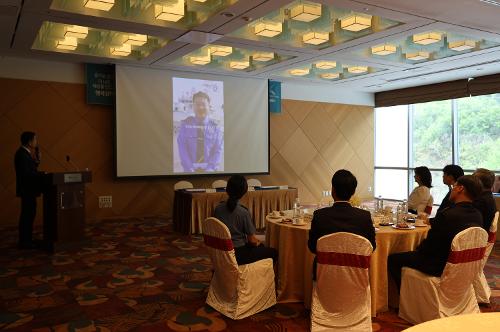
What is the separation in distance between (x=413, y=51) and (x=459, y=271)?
19.1 ft

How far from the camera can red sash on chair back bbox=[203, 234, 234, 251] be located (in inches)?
138

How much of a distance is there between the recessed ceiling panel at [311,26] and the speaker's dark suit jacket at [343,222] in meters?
3.60

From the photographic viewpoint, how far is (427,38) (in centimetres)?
714

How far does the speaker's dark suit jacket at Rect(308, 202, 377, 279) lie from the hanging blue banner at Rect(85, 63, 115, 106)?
6.53 meters

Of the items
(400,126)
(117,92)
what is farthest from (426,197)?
(400,126)

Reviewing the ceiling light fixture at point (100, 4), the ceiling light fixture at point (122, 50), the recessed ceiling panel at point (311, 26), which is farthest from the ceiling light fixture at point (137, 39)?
the recessed ceiling panel at point (311, 26)

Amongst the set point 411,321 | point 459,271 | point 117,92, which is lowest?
point 411,321

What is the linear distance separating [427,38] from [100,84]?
6.11 meters

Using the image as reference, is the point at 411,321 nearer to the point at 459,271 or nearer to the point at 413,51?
the point at 459,271

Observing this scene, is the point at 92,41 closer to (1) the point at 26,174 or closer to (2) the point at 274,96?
(1) the point at 26,174

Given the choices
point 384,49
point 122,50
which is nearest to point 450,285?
point 384,49

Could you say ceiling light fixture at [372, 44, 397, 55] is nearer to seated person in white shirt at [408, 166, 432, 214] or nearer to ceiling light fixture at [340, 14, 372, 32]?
ceiling light fixture at [340, 14, 372, 32]

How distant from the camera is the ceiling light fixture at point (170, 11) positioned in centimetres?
585

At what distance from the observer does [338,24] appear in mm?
6715
